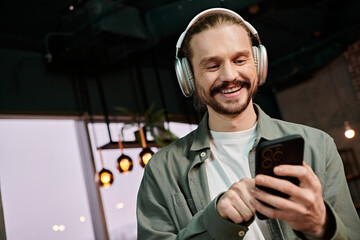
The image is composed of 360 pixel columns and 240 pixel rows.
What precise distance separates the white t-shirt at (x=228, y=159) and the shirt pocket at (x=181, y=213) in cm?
7

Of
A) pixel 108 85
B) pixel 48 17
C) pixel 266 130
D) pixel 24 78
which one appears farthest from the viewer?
pixel 108 85

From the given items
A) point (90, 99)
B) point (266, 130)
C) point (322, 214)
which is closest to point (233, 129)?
point (266, 130)

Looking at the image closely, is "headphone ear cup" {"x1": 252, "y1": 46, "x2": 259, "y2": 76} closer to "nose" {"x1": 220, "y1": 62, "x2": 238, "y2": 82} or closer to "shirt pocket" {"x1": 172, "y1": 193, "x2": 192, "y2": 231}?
"nose" {"x1": 220, "y1": 62, "x2": 238, "y2": 82}

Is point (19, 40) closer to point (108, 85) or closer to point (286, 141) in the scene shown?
point (108, 85)

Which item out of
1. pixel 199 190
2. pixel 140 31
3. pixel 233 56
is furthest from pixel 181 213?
pixel 140 31

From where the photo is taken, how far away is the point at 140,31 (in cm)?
535

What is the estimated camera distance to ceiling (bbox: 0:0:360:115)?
16.0ft

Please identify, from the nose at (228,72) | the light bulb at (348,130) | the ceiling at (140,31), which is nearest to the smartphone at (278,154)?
the nose at (228,72)

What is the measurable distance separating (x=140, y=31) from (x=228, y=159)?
438 cm

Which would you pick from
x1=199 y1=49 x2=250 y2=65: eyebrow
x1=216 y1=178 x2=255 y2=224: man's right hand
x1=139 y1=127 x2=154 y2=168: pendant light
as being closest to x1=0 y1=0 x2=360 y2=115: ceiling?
x1=139 y1=127 x2=154 y2=168: pendant light

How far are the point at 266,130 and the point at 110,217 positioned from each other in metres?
5.25

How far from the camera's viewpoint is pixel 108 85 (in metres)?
6.49

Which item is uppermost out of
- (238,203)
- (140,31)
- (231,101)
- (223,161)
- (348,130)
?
(140,31)

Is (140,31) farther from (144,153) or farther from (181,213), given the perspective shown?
(181,213)
